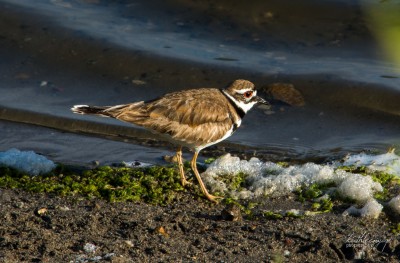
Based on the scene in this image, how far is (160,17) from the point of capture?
9.28 metres

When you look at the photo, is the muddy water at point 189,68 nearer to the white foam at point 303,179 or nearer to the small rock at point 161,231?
the white foam at point 303,179

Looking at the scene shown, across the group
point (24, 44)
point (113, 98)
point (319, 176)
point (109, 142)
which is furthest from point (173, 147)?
point (24, 44)

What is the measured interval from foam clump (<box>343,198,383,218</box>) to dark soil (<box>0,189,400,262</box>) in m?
0.05

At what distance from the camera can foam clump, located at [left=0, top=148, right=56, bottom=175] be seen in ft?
16.7

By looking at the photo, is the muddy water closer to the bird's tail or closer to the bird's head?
the bird's head

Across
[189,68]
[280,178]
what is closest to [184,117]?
[280,178]

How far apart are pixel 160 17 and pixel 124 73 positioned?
4.86 ft

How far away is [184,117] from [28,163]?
1260mm

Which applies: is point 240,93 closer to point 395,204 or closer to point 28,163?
point 395,204

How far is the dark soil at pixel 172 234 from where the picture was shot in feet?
11.8

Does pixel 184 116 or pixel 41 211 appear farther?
pixel 184 116

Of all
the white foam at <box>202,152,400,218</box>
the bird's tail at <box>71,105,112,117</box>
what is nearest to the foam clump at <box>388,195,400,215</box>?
the white foam at <box>202,152,400,218</box>

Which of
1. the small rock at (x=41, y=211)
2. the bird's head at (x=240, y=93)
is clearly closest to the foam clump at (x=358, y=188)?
the bird's head at (x=240, y=93)

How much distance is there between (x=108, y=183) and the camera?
15.8 feet
